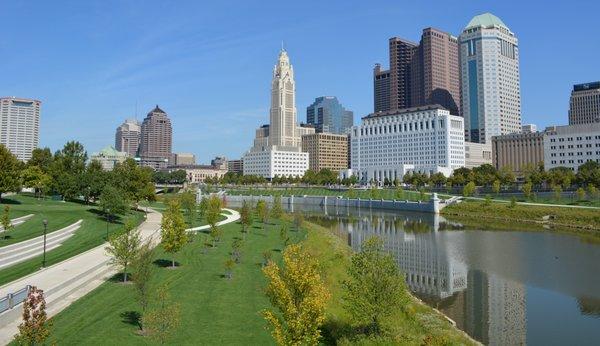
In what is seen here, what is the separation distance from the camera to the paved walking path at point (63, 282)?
867 inches

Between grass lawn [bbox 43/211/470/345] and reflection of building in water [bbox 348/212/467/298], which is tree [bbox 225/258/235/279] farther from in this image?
reflection of building in water [bbox 348/212/467/298]

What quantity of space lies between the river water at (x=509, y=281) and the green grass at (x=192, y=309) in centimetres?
1253

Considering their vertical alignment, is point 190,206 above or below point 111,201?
below

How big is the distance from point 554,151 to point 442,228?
12695 cm

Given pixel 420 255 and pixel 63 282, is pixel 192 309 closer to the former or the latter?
pixel 63 282

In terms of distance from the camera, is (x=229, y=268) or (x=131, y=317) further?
(x=229, y=268)

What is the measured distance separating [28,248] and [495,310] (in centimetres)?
3435

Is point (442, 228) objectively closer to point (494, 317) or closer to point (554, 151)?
point (494, 317)

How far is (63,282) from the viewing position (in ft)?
91.8

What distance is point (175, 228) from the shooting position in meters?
38.2

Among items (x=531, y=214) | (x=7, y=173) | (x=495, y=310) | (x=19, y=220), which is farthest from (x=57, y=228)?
(x=531, y=214)

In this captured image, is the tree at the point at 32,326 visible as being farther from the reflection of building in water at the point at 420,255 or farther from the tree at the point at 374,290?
the reflection of building in water at the point at 420,255

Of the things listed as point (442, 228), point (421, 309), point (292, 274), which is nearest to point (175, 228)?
point (421, 309)

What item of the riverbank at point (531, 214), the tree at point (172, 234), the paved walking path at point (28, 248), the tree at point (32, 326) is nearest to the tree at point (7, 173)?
the paved walking path at point (28, 248)
